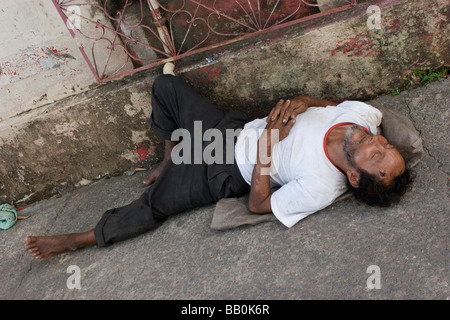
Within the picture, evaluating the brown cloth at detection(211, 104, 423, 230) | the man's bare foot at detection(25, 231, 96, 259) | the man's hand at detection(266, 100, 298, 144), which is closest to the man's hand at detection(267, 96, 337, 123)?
the man's hand at detection(266, 100, 298, 144)

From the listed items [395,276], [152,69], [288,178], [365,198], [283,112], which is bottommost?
[395,276]

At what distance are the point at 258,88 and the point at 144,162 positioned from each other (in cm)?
107

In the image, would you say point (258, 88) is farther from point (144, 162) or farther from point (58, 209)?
point (58, 209)

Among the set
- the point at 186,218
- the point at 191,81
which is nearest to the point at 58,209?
the point at 186,218

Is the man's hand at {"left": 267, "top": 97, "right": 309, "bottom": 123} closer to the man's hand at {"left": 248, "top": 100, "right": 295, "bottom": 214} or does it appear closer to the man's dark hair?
the man's hand at {"left": 248, "top": 100, "right": 295, "bottom": 214}

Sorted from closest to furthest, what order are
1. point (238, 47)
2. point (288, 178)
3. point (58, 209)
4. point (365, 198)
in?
point (365, 198), point (288, 178), point (238, 47), point (58, 209)

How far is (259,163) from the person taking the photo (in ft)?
8.61

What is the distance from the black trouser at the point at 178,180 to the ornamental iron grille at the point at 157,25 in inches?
13.8

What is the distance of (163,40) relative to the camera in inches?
127

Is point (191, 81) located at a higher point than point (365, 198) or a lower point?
higher

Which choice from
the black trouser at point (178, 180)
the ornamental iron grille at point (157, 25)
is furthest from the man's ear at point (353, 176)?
the ornamental iron grille at point (157, 25)

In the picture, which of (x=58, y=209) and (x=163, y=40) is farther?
(x=58, y=209)

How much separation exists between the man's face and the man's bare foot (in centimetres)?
172

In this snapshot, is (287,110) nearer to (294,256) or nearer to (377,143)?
(377,143)
